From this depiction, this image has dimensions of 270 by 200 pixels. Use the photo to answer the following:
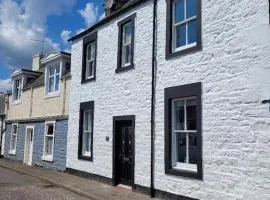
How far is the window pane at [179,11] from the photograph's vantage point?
446 inches

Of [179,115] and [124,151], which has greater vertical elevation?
[179,115]

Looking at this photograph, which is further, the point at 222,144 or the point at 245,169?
the point at 222,144

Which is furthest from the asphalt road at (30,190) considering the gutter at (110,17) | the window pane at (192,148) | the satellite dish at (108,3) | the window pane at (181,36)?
the satellite dish at (108,3)

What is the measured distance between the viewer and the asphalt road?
11500 millimetres

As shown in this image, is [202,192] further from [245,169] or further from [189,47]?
[189,47]

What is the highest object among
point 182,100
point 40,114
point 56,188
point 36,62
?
point 36,62

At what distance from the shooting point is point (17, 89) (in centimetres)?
Result: 2631

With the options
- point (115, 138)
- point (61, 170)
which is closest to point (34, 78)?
point (61, 170)

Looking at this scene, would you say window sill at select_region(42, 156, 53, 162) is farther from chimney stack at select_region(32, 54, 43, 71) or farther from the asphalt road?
chimney stack at select_region(32, 54, 43, 71)

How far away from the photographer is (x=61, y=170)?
59.1 ft

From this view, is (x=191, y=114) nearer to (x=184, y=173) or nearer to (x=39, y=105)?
(x=184, y=173)

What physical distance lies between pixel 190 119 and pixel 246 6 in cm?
344

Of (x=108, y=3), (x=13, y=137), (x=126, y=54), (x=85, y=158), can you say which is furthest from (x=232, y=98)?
(x=13, y=137)

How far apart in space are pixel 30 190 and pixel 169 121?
5657 millimetres
